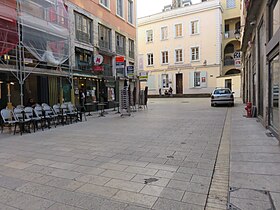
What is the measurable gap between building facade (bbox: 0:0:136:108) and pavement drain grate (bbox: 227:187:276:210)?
343 inches

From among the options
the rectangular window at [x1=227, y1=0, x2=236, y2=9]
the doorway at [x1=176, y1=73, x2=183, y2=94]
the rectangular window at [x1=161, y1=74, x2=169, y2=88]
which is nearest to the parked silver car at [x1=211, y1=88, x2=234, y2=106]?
the doorway at [x1=176, y1=73, x2=183, y2=94]

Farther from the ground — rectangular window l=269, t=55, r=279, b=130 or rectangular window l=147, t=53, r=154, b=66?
rectangular window l=147, t=53, r=154, b=66

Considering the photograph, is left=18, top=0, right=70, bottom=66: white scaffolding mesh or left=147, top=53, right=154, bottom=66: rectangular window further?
left=147, top=53, right=154, bottom=66: rectangular window

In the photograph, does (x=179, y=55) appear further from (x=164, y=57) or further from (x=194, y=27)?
(x=194, y=27)

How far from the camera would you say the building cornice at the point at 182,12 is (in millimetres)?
32094

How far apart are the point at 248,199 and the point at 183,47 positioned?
33.3m

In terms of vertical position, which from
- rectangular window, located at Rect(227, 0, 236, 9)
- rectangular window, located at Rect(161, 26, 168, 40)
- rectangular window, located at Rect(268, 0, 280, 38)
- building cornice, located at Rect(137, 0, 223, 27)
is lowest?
rectangular window, located at Rect(268, 0, 280, 38)

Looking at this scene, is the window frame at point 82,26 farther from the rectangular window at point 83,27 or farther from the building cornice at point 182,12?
the building cornice at point 182,12

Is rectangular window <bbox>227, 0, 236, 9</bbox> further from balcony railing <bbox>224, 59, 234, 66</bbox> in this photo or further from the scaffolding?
the scaffolding

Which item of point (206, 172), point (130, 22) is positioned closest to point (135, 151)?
point (206, 172)

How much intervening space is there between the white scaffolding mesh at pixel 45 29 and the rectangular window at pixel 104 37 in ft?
16.1

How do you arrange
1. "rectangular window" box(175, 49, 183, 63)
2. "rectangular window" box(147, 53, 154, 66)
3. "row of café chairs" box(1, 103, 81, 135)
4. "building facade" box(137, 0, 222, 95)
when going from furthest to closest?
1. "rectangular window" box(147, 53, 154, 66)
2. "rectangular window" box(175, 49, 183, 63)
3. "building facade" box(137, 0, 222, 95)
4. "row of café chairs" box(1, 103, 81, 135)

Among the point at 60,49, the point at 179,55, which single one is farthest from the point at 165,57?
the point at 60,49

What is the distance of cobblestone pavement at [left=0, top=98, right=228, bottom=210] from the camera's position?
10.2ft
